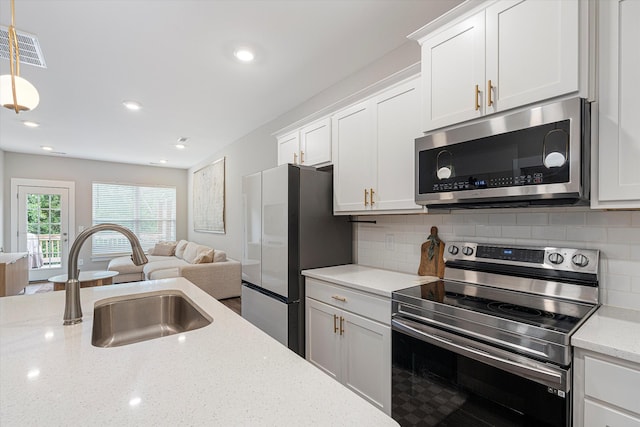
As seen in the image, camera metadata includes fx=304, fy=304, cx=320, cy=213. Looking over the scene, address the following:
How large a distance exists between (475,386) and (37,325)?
1.79 m

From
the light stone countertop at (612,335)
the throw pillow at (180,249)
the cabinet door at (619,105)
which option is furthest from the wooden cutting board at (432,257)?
the throw pillow at (180,249)

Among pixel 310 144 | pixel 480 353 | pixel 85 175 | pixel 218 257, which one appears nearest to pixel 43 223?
pixel 85 175

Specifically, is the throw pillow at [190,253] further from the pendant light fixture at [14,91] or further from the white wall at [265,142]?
the pendant light fixture at [14,91]

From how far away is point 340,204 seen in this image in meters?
2.46

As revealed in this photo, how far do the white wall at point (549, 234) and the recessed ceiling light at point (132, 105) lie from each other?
3.17m

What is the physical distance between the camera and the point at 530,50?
1.35m

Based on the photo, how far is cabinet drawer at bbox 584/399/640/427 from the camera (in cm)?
97

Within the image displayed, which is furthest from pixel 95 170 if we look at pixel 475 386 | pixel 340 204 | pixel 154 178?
pixel 475 386

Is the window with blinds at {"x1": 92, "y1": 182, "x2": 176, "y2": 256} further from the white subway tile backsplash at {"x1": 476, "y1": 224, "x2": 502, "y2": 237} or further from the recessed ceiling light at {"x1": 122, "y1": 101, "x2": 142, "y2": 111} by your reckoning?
the white subway tile backsplash at {"x1": 476, "y1": 224, "x2": 502, "y2": 237}

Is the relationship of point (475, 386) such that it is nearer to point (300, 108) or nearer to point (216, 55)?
point (216, 55)

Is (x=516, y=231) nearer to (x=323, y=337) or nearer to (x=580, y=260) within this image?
(x=580, y=260)

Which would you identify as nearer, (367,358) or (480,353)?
(480,353)

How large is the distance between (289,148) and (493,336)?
242cm

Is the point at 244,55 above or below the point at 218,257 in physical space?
above
